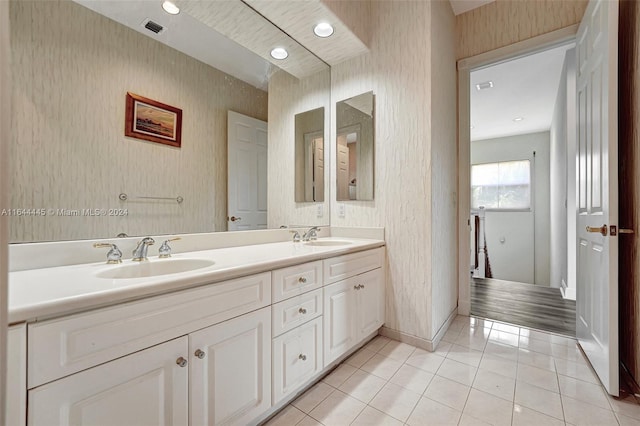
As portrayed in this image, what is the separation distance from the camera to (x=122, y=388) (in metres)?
0.84

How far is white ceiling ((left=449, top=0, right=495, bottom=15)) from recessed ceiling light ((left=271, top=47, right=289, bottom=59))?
5.12ft

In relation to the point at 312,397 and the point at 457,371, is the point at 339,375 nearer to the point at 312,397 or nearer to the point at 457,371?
the point at 312,397

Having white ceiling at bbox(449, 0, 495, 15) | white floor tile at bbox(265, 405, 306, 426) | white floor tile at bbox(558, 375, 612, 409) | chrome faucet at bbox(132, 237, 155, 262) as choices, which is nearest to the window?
white ceiling at bbox(449, 0, 495, 15)

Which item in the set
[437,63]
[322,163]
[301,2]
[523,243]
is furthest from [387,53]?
[523,243]

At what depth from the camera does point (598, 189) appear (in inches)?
64.9

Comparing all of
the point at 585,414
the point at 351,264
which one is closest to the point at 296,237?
the point at 351,264

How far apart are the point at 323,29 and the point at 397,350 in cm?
237

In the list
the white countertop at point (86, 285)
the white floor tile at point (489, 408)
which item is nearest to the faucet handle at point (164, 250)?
the white countertop at point (86, 285)

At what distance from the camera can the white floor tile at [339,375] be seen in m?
1.66

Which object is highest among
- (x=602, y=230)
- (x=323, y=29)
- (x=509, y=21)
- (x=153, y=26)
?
(x=509, y=21)

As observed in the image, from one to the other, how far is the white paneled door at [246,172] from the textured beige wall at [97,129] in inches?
4.5

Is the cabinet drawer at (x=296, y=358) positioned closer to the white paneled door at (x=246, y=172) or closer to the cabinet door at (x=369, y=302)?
the cabinet door at (x=369, y=302)

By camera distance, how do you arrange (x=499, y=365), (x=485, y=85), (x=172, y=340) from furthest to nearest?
(x=485, y=85), (x=499, y=365), (x=172, y=340)

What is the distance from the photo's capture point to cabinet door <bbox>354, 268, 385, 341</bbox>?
1939 mm
